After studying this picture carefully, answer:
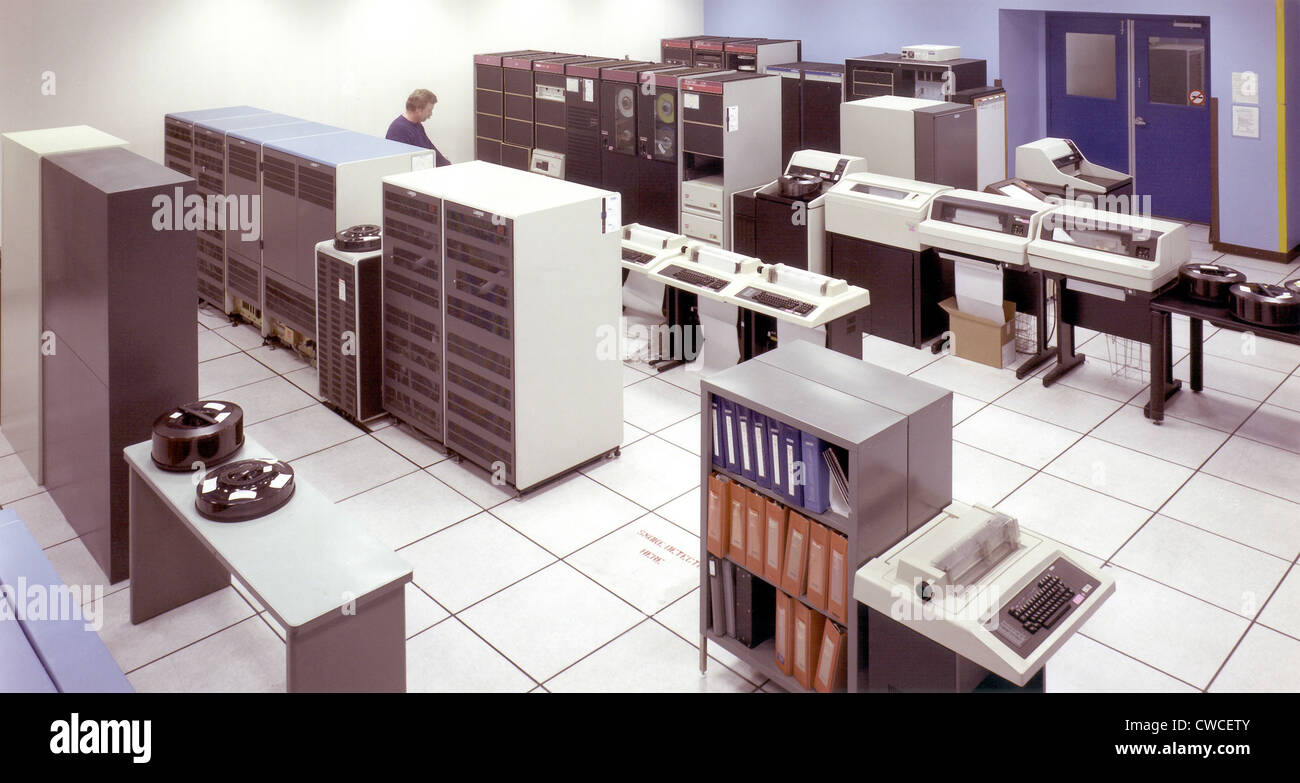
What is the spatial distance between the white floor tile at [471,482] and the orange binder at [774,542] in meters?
1.94

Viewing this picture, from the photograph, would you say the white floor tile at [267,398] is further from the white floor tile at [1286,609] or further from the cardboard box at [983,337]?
the white floor tile at [1286,609]

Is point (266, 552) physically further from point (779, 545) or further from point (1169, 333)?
point (1169, 333)

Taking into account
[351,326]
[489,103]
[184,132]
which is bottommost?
[351,326]

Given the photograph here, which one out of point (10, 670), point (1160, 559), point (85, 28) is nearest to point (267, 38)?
point (85, 28)

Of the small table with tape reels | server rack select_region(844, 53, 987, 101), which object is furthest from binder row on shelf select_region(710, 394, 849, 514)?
server rack select_region(844, 53, 987, 101)

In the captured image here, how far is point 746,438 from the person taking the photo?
3234 millimetres

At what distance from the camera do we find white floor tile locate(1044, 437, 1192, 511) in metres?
4.78

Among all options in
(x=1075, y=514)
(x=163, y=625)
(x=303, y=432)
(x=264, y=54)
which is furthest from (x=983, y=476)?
(x=264, y=54)

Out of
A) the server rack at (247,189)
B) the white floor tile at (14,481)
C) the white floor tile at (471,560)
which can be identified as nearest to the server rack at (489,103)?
the server rack at (247,189)

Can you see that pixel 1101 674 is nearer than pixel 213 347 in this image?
Yes

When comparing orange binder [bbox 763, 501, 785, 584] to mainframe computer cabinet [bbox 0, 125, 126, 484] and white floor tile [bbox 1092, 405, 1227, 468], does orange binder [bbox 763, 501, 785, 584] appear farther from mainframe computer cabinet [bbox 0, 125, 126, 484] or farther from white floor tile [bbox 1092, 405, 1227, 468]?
mainframe computer cabinet [bbox 0, 125, 126, 484]

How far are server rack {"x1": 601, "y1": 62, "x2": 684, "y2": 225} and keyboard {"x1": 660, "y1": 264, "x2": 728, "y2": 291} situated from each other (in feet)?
8.48

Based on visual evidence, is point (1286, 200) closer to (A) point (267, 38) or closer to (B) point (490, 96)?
(B) point (490, 96)

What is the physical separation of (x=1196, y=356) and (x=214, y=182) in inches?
252
